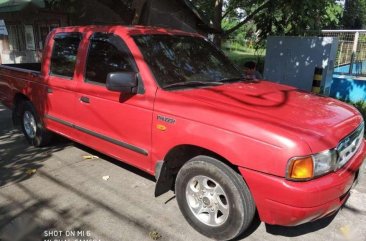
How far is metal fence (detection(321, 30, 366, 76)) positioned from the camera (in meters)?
10.2

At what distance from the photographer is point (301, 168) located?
2816 millimetres

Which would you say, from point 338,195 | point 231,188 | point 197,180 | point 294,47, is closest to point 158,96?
point 197,180

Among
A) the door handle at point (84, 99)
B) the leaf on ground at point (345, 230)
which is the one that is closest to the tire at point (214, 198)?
the leaf on ground at point (345, 230)

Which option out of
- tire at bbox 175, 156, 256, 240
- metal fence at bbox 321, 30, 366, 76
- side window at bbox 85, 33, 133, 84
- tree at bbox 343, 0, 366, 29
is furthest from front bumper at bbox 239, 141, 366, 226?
tree at bbox 343, 0, 366, 29

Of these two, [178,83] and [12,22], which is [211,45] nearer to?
[178,83]

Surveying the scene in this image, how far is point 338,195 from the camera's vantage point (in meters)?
3.06

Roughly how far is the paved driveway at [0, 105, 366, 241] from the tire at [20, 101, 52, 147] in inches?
18.3

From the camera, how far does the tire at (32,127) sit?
5730 mm

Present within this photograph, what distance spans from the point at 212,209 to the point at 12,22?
16.2 m

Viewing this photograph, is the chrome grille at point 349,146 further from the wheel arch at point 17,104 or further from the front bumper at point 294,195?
the wheel arch at point 17,104

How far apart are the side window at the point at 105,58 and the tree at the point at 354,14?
37.8m

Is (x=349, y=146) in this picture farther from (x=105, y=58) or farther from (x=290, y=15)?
(x=290, y=15)

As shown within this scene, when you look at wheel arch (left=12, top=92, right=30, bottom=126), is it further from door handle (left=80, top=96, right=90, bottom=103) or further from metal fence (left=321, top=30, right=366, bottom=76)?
metal fence (left=321, top=30, right=366, bottom=76)

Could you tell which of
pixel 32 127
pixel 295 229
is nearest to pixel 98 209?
pixel 295 229
